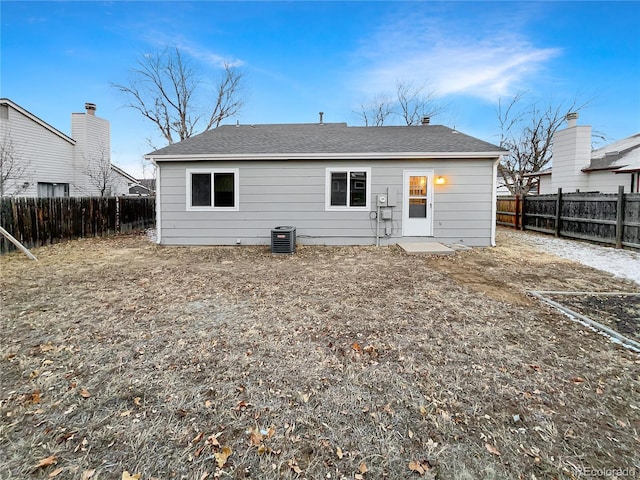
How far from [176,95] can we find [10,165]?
422 inches

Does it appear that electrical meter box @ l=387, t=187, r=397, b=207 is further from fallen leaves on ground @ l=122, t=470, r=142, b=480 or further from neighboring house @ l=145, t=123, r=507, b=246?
fallen leaves on ground @ l=122, t=470, r=142, b=480

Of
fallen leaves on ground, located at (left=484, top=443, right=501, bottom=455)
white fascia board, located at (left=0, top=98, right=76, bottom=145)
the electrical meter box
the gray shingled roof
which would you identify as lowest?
fallen leaves on ground, located at (left=484, top=443, right=501, bottom=455)

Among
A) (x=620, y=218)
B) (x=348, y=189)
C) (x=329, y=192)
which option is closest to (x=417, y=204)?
(x=348, y=189)

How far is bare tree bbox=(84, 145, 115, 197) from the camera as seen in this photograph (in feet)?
51.6

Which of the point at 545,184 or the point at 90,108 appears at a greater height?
the point at 90,108

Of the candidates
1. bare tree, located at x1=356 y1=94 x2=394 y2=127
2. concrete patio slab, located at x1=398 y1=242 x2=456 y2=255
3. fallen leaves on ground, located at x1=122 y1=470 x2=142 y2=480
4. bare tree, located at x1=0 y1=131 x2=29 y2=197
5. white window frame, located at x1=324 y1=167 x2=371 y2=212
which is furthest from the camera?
bare tree, located at x1=356 y1=94 x2=394 y2=127

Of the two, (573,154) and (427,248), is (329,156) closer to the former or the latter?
(427,248)

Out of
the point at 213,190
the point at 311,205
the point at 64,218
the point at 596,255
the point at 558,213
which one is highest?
the point at 213,190

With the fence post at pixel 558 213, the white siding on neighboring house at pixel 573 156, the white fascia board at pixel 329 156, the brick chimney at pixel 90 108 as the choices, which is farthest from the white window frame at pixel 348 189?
the brick chimney at pixel 90 108

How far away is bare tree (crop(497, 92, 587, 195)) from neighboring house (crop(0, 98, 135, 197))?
23271mm

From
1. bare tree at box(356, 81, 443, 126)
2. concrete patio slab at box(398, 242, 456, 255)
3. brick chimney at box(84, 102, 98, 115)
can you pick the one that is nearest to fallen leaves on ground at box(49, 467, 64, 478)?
concrete patio slab at box(398, 242, 456, 255)

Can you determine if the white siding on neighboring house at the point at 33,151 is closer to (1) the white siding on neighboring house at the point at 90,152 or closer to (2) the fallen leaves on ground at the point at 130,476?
(1) the white siding on neighboring house at the point at 90,152

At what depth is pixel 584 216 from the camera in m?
9.23

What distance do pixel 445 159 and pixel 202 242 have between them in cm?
682
